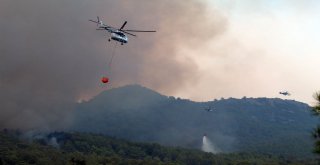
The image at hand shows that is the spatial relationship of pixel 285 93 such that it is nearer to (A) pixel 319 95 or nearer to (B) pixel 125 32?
(B) pixel 125 32

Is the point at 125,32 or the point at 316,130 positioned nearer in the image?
the point at 316,130

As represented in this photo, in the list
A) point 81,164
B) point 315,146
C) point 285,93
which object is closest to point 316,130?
point 315,146

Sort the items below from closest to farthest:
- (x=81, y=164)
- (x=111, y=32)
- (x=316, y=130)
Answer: (x=316, y=130)
(x=111, y=32)
(x=81, y=164)

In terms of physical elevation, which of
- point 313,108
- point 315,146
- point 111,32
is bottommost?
point 315,146

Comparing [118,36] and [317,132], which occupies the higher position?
[118,36]

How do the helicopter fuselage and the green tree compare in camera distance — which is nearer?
the green tree

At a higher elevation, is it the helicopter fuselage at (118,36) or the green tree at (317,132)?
the helicopter fuselage at (118,36)

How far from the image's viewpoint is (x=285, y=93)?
19888cm

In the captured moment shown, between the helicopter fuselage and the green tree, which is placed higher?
the helicopter fuselage

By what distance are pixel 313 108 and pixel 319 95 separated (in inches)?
51.0

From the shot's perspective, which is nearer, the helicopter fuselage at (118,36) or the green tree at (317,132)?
the green tree at (317,132)

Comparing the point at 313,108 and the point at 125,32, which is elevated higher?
the point at 125,32

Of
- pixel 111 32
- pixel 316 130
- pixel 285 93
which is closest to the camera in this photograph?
pixel 316 130

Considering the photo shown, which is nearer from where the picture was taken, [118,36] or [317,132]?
[317,132]
